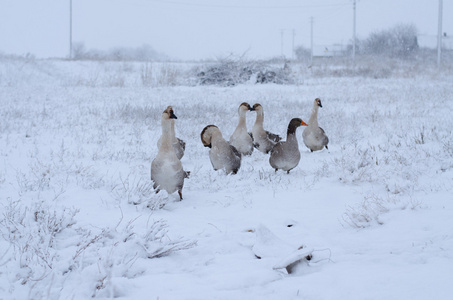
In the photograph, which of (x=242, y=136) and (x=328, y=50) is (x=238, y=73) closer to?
(x=242, y=136)

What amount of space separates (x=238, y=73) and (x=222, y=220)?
809 inches

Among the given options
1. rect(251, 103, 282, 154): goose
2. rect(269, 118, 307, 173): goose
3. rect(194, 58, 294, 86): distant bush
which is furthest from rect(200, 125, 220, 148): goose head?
rect(194, 58, 294, 86): distant bush

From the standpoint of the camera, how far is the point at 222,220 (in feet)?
16.3

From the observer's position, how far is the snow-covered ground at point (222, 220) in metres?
3.12

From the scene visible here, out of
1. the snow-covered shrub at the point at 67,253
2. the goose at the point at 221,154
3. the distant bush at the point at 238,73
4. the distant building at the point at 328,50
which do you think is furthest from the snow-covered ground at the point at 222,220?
the distant building at the point at 328,50

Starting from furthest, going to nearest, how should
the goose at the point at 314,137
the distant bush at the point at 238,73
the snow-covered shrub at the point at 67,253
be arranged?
the distant bush at the point at 238,73
the goose at the point at 314,137
the snow-covered shrub at the point at 67,253

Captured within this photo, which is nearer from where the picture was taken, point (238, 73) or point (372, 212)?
point (372, 212)

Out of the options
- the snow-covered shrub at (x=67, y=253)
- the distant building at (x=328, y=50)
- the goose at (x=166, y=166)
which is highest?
the distant building at (x=328, y=50)

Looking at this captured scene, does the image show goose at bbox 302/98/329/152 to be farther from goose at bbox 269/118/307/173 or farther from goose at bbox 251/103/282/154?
goose at bbox 269/118/307/173

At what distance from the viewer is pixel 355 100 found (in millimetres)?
16188

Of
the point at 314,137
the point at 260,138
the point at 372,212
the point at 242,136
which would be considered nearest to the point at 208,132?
the point at 242,136

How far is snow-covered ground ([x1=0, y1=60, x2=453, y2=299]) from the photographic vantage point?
10.2 feet

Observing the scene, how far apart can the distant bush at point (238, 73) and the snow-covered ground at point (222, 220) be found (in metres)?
14.1

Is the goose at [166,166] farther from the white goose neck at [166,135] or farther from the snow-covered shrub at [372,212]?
the snow-covered shrub at [372,212]
